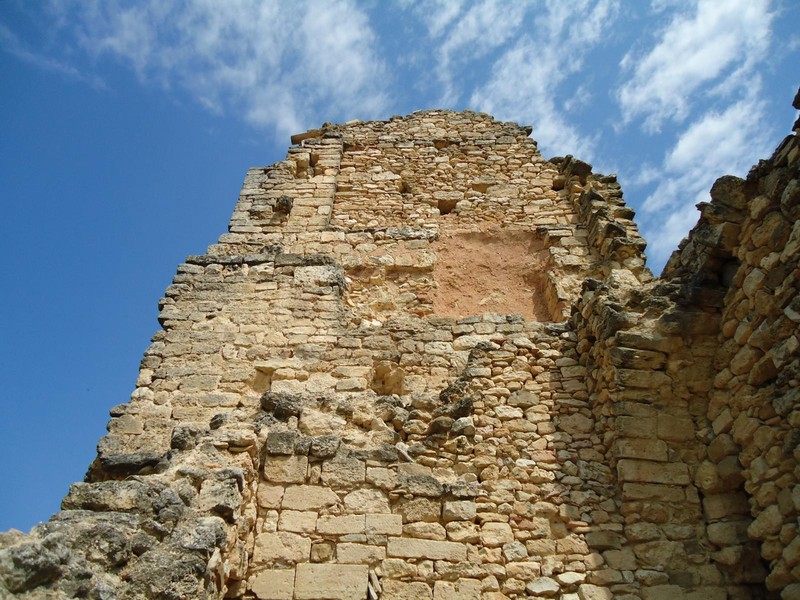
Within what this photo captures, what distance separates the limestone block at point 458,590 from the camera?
4414 mm

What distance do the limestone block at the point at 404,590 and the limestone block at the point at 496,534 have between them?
56 centimetres

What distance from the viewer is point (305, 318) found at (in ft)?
20.8

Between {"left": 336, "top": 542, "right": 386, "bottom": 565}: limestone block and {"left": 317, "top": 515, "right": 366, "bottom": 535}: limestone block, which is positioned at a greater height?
{"left": 317, "top": 515, "right": 366, "bottom": 535}: limestone block

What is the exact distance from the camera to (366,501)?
4.82 m

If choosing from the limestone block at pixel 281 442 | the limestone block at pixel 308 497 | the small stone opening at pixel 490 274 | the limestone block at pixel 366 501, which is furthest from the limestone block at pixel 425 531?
the small stone opening at pixel 490 274

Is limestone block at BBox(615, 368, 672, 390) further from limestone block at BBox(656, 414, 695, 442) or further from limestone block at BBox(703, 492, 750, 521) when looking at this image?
limestone block at BBox(703, 492, 750, 521)

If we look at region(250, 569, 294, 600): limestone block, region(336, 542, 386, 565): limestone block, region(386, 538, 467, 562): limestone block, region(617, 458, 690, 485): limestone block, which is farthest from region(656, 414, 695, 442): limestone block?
region(250, 569, 294, 600): limestone block

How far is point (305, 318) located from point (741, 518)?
13.2 feet

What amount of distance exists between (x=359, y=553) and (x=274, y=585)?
612 millimetres

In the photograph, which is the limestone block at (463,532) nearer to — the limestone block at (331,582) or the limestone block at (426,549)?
the limestone block at (426,549)

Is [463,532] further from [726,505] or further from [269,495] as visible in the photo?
[726,505]

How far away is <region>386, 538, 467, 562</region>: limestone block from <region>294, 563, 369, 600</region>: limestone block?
255 millimetres

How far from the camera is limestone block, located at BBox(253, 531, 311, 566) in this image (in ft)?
14.8

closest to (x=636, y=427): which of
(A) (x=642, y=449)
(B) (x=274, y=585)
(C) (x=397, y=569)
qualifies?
(A) (x=642, y=449)
